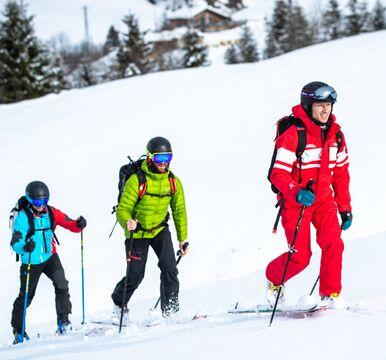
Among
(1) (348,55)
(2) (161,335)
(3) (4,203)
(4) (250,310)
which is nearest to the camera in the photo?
(2) (161,335)

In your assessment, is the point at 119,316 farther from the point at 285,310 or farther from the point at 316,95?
the point at 316,95

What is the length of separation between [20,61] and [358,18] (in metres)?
32.6

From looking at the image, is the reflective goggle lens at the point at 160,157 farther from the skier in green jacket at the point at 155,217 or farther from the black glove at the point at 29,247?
the black glove at the point at 29,247

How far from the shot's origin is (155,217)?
19.4ft

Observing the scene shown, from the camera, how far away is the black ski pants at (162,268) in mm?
5988

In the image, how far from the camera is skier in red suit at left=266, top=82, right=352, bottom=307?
4621mm

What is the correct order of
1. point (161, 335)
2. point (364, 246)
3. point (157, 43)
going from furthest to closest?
1. point (157, 43)
2. point (364, 246)
3. point (161, 335)

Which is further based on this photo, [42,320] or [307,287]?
[42,320]

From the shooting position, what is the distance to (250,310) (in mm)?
5191

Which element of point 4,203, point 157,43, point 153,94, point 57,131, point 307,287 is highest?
point 157,43

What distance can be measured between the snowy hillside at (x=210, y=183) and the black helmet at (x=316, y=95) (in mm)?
1751

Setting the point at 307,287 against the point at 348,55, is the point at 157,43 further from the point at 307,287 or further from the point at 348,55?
the point at 307,287

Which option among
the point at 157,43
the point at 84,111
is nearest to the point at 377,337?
the point at 84,111

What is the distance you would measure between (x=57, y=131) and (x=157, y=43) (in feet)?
206
